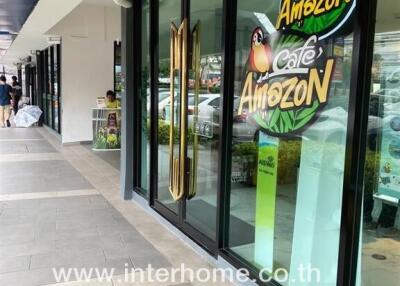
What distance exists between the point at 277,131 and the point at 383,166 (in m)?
0.79

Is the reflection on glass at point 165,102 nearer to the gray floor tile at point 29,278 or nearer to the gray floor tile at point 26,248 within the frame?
the gray floor tile at point 26,248

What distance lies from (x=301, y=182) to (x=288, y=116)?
0.45 metres

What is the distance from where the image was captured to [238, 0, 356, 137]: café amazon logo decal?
2.59 metres

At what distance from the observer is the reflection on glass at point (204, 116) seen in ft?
12.6

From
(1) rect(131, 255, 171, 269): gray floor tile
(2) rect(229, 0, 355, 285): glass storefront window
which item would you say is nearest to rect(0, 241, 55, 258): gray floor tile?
(1) rect(131, 255, 171, 269): gray floor tile

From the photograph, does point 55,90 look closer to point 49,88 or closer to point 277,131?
point 49,88

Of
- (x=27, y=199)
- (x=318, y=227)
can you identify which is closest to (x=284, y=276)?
(x=318, y=227)

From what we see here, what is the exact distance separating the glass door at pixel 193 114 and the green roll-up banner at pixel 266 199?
58 cm

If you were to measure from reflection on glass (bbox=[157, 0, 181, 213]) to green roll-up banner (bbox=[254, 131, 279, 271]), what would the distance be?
1415mm

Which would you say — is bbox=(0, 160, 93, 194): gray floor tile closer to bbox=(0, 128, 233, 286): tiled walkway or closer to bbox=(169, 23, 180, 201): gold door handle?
bbox=(0, 128, 233, 286): tiled walkway

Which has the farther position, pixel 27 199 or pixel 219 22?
pixel 27 199

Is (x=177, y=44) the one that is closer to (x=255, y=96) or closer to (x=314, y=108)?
(x=255, y=96)

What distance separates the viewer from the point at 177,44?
4.27 metres

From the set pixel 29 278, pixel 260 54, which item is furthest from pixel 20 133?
pixel 260 54
